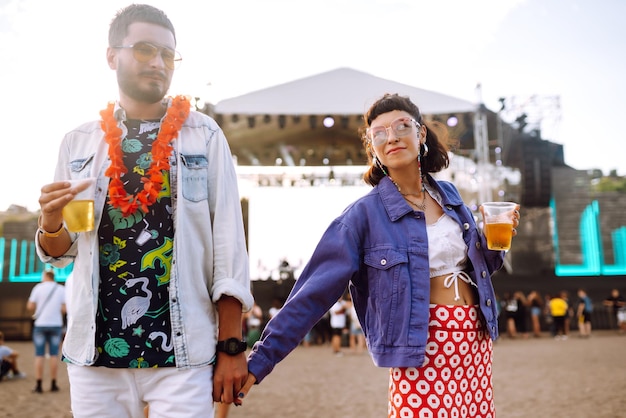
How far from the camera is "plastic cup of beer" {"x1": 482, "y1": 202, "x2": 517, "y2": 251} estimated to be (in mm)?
2053

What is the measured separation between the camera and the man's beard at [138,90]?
181 cm

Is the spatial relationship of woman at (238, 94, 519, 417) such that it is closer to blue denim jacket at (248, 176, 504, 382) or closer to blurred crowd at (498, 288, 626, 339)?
blue denim jacket at (248, 176, 504, 382)

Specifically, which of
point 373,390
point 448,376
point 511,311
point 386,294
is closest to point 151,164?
point 386,294

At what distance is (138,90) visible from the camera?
1810 mm

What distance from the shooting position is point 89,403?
1.60 metres

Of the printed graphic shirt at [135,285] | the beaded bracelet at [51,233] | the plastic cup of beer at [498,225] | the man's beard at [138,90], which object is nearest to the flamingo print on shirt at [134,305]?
the printed graphic shirt at [135,285]

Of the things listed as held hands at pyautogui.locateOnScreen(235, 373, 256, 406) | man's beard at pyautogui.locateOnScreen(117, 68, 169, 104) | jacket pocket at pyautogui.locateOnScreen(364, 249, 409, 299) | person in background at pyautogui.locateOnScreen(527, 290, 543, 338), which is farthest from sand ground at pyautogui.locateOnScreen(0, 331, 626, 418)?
person in background at pyautogui.locateOnScreen(527, 290, 543, 338)

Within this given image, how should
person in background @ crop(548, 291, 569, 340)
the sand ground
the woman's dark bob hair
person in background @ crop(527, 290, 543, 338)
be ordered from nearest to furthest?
the woman's dark bob hair
the sand ground
person in background @ crop(548, 291, 569, 340)
person in background @ crop(527, 290, 543, 338)

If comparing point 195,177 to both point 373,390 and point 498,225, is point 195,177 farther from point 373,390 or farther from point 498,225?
point 373,390

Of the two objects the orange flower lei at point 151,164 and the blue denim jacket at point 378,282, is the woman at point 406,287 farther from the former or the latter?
the orange flower lei at point 151,164

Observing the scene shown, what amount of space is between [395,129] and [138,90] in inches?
35.8

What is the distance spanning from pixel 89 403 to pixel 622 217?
23915mm

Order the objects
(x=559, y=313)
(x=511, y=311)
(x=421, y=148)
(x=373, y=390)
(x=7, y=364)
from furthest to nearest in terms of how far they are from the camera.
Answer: (x=511, y=311) → (x=559, y=313) → (x=7, y=364) → (x=373, y=390) → (x=421, y=148)

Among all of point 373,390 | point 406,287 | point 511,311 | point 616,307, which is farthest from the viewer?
point 616,307
